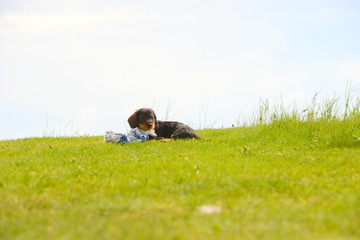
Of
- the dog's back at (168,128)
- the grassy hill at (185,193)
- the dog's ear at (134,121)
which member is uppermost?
the dog's ear at (134,121)

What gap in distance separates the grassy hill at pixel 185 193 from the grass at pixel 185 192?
0.01 meters

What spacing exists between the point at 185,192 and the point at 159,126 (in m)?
7.08

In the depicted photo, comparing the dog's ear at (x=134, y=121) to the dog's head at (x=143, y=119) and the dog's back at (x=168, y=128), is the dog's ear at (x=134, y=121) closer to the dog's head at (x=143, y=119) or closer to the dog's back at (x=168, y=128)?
the dog's head at (x=143, y=119)

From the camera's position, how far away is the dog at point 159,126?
12.3 m

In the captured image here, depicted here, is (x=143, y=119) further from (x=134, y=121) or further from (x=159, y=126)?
(x=159, y=126)

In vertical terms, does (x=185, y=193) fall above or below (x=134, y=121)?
below

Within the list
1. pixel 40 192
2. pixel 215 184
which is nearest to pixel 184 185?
pixel 215 184

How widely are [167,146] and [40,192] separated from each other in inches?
185

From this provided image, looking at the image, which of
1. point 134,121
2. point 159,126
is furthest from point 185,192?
point 159,126

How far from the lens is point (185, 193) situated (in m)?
5.98

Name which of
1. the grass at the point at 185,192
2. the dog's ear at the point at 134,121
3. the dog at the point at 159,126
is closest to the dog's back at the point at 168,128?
the dog at the point at 159,126

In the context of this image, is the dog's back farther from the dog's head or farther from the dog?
the dog's head

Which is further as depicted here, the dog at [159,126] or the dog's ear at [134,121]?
the dog's ear at [134,121]

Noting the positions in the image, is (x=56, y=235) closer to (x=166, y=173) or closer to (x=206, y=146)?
(x=166, y=173)
